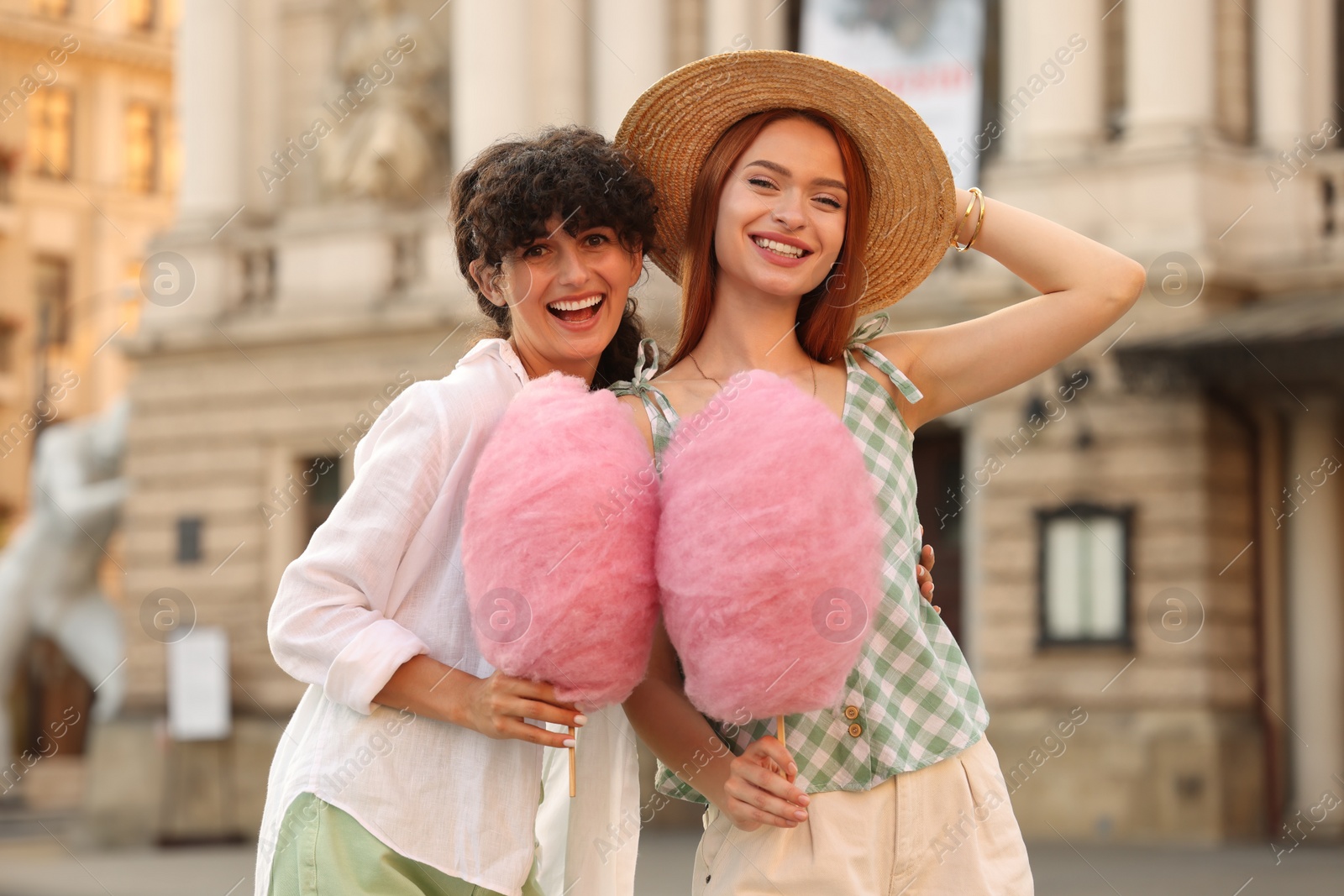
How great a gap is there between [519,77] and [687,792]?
577 inches

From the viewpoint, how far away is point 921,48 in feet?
49.6

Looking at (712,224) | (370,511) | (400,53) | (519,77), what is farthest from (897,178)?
(400,53)

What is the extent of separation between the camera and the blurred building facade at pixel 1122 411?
13664 mm

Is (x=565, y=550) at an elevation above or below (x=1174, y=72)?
below

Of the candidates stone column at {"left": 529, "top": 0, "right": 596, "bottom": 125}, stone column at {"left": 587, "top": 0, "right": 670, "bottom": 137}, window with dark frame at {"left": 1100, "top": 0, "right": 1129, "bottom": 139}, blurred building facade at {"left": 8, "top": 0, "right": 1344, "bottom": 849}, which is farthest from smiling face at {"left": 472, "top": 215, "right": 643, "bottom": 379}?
stone column at {"left": 529, "top": 0, "right": 596, "bottom": 125}

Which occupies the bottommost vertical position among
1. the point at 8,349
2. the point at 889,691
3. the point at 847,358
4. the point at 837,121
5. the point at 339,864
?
the point at 339,864

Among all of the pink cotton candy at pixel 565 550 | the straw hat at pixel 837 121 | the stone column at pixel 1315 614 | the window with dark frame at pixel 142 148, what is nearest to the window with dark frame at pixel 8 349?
the window with dark frame at pixel 142 148

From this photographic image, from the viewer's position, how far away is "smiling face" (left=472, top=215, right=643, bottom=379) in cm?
322

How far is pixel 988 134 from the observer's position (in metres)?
15.5

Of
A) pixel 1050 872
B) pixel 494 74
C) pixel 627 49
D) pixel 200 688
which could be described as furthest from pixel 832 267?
pixel 200 688

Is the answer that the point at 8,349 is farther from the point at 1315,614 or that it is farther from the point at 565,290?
the point at 565,290

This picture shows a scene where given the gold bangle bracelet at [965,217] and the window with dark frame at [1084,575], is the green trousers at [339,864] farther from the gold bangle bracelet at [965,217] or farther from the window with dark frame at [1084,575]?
the window with dark frame at [1084,575]

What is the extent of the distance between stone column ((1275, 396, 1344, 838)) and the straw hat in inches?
450

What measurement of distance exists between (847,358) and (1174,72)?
1185 cm
